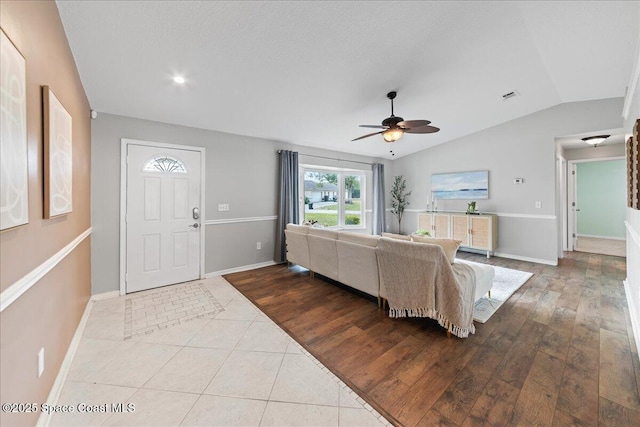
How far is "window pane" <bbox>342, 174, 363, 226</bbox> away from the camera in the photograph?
6477 mm

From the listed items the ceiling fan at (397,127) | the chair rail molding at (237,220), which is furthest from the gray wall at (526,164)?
the chair rail molding at (237,220)

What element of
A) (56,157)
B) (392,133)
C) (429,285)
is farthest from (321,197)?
(56,157)

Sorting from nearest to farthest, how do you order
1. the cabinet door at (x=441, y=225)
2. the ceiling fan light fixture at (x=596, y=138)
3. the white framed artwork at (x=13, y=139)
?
the white framed artwork at (x=13, y=139) < the ceiling fan light fixture at (x=596, y=138) < the cabinet door at (x=441, y=225)

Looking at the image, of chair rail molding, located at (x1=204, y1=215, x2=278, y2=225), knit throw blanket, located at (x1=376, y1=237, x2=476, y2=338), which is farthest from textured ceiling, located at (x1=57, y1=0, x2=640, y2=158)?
knit throw blanket, located at (x1=376, y1=237, x2=476, y2=338)

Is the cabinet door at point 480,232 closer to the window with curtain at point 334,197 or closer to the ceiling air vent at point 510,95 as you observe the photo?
the ceiling air vent at point 510,95

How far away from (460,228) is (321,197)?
10.5ft

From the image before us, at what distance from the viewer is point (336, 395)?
1641mm

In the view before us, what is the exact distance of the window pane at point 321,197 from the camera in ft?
18.9

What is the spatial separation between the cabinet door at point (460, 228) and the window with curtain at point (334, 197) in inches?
85.0

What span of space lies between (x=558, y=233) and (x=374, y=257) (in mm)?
4562

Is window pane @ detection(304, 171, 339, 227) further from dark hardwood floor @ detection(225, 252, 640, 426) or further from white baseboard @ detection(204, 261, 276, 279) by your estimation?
dark hardwood floor @ detection(225, 252, 640, 426)

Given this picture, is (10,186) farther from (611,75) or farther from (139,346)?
(611,75)

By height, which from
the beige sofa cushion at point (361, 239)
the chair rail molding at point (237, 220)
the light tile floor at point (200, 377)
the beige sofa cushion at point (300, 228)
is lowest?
the light tile floor at point (200, 377)

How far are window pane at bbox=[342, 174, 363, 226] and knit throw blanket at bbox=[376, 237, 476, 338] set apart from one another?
387 centimetres
